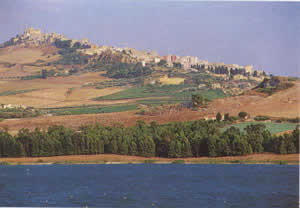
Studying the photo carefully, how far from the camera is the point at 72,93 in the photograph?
63.1 metres

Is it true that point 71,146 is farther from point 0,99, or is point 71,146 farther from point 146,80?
point 146,80

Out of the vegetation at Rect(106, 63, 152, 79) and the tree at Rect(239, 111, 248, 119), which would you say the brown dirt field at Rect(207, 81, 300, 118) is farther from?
the vegetation at Rect(106, 63, 152, 79)

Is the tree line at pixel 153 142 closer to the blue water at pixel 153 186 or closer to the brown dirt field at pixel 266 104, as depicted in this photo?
the blue water at pixel 153 186

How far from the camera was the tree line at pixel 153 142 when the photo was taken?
24.0 metres

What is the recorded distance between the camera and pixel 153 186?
1602 cm

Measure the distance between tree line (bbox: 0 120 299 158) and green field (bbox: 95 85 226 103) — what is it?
2782 centimetres

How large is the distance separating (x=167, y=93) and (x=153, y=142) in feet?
120

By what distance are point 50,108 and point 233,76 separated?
4151 centimetres

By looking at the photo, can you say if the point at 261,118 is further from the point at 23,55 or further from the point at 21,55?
the point at 23,55

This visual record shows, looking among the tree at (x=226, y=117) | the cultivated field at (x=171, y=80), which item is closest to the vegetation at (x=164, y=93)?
the cultivated field at (x=171, y=80)

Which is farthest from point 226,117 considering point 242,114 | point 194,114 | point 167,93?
point 167,93

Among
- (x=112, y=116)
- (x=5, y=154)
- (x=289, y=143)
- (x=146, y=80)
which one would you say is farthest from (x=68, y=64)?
(x=289, y=143)

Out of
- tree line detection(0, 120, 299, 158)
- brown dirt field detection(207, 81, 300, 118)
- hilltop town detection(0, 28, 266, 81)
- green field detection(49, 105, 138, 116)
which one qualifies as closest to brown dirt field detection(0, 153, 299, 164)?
tree line detection(0, 120, 299, 158)

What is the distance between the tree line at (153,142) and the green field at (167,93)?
27823mm
